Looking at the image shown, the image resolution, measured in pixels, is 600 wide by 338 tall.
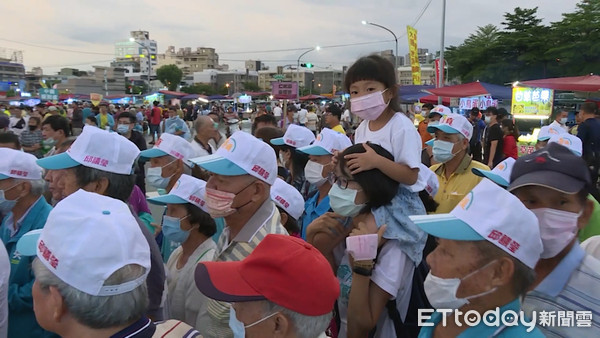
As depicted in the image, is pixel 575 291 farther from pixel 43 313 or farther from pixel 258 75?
pixel 258 75

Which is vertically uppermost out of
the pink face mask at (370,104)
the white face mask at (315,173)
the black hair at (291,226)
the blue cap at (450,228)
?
the pink face mask at (370,104)

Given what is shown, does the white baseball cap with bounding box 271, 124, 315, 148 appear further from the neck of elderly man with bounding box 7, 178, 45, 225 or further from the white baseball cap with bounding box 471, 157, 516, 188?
the neck of elderly man with bounding box 7, 178, 45, 225

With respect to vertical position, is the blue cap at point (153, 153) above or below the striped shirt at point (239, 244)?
above

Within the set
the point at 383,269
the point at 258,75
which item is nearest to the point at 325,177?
the point at 383,269

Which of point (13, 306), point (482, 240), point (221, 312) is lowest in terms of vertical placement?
point (13, 306)

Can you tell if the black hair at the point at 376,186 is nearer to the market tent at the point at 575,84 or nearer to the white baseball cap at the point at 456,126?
the white baseball cap at the point at 456,126

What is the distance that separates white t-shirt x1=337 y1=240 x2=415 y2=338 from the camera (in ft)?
8.05

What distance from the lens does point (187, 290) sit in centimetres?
275

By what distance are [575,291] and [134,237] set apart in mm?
1925

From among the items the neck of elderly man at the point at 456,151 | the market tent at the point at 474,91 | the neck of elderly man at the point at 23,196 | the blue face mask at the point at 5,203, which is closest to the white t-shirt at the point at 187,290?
the neck of elderly man at the point at 23,196

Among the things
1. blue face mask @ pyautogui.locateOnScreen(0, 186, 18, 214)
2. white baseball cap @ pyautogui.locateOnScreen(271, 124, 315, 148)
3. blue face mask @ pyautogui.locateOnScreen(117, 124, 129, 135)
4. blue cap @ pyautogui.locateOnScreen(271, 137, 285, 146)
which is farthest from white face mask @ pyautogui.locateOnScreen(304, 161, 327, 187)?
blue face mask @ pyautogui.locateOnScreen(117, 124, 129, 135)

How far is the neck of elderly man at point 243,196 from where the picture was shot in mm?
2574

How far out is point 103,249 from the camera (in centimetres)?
164

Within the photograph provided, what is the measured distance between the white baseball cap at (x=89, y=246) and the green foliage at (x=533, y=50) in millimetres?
33305
